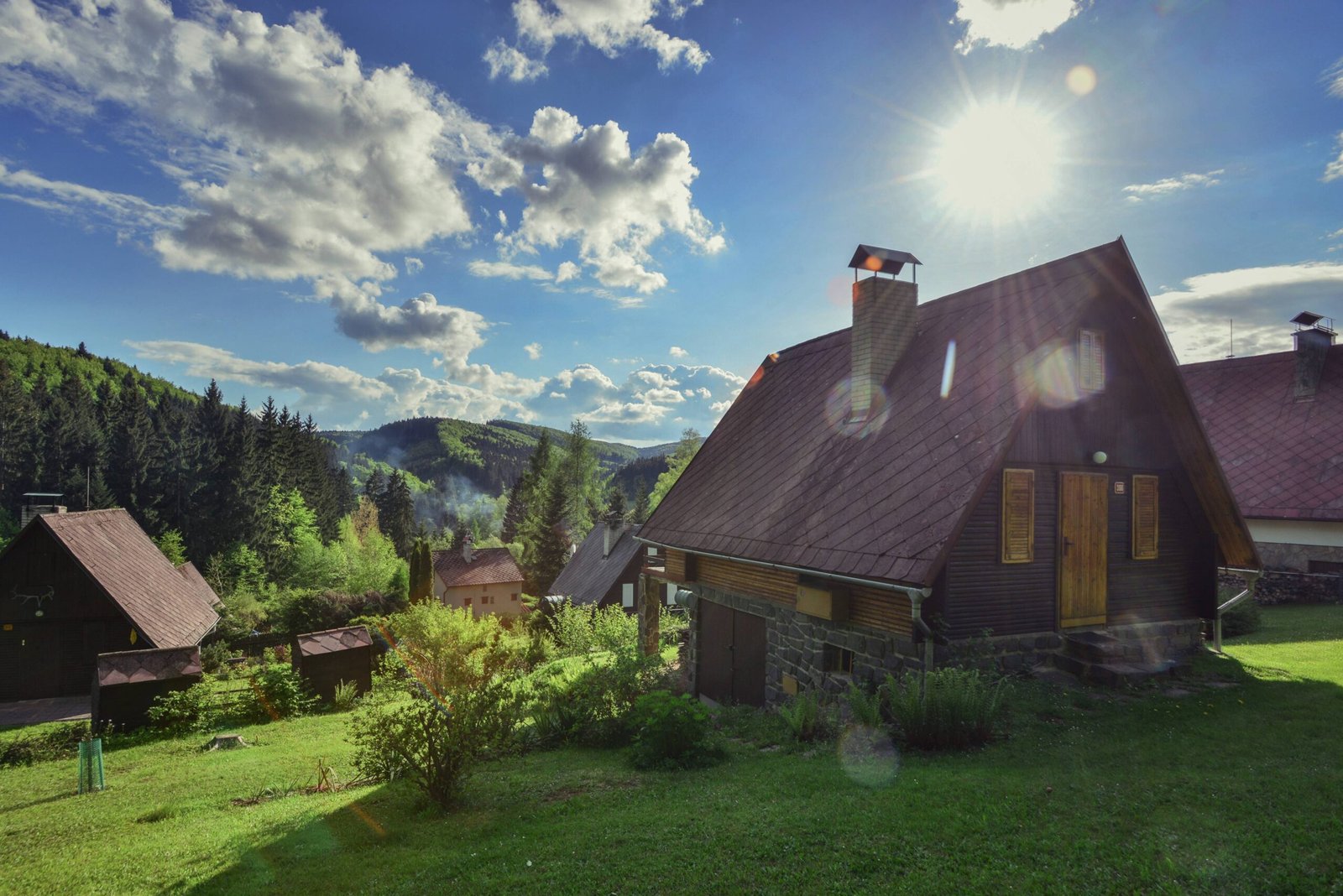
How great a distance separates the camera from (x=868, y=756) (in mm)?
7391

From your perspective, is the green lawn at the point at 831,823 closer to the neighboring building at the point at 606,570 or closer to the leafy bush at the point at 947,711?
the leafy bush at the point at 947,711

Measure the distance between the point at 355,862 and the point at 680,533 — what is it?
29.1 feet

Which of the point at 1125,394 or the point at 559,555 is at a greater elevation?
the point at 1125,394

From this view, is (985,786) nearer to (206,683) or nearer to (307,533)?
(206,683)

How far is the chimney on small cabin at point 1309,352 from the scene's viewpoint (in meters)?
20.1

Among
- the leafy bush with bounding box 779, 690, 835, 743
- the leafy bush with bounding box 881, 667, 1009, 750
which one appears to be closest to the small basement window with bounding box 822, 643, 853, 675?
the leafy bush with bounding box 779, 690, 835, 743

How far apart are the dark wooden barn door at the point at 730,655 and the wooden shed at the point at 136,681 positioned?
13535mm

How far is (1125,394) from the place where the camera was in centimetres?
1045

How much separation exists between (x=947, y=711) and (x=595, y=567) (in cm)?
2858

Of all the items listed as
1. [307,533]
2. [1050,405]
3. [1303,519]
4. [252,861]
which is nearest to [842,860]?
[252,861]

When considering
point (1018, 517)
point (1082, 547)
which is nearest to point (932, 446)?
point (1018, 517)

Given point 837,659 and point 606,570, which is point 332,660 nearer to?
point 606,570

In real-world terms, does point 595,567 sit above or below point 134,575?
below

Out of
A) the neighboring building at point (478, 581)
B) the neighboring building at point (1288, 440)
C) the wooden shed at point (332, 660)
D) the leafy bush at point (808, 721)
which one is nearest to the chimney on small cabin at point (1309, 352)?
the neighboring building at point (1288, 440)
